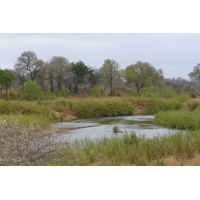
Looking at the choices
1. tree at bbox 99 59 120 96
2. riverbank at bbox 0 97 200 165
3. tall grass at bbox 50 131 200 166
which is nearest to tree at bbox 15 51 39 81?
tree at bbox 99 59 120 96

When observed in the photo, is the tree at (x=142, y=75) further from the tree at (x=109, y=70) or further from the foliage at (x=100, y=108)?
the foliage at (x=100, y=108)

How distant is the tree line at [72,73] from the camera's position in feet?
166

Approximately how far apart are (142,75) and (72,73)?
15.6 m

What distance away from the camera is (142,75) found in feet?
186

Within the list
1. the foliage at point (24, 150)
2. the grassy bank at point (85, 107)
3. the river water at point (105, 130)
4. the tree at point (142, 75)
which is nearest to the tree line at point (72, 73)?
the tree at point (142, 75)

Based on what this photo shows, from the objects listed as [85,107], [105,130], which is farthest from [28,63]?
[105,130]

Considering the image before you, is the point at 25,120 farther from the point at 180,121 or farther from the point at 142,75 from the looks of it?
the point at 142,75

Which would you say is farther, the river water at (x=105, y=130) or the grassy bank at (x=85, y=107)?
the grassy bank at (x=85, y=107)

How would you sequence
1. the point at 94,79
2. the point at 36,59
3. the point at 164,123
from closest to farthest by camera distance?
the point at 164,123 → the point at 36,59 → the point at 94,79

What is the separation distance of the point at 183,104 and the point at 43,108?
1537cm

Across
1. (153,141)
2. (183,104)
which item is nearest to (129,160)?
(153,141)

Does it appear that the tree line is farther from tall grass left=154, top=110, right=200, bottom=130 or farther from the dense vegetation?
tall grass left=154, top=110, right=200, bottom=130

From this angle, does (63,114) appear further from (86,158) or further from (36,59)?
(36,59)

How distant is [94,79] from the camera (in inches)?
2255
